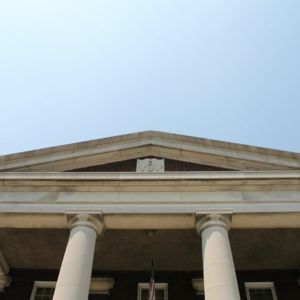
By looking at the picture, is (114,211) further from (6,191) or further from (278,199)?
(278,199)

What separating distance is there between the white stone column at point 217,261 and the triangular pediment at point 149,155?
3.89 meters

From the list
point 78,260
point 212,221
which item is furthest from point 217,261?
point 78,260

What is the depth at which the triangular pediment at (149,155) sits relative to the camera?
2052 cm

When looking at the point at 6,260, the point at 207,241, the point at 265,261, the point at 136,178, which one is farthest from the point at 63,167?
the point at 265,261

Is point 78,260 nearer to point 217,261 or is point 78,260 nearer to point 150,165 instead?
point 217,261

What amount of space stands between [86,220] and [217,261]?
19.6ft

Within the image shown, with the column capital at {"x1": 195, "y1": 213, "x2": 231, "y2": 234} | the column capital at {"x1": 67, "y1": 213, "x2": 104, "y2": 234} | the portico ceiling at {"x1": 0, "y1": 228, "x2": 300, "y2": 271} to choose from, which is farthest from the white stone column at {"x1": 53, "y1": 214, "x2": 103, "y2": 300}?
the column capital at {"x1": 195, "y1": 213, "x2": 231, "y2": 234}

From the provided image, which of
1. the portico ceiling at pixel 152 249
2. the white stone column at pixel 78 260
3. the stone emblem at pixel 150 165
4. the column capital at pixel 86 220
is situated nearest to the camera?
the white stone column at pixel 78 260

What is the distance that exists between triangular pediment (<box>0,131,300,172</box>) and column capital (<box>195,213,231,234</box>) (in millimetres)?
3532

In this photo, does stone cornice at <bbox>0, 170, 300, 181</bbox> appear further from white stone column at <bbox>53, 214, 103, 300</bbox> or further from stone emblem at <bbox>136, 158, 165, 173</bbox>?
white stone column at <bbox>53, 214, 103, 300</bbox>

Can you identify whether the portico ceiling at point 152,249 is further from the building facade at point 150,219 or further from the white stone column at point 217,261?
the white stone column at point 217,261

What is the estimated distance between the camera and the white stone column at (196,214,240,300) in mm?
14484

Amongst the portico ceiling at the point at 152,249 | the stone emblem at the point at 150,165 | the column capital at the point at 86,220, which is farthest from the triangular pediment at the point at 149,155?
the column capital at the point at 86,220

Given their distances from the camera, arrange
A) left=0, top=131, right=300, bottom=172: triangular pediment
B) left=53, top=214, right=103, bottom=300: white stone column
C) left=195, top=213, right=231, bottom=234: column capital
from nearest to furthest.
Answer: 1. left=53, top=214, right=103, bottom=300: white stone column
2. left=195, top=213, right=231, bottom=234: column capital
3. left=0, top=131, right=300, bottom=172: triangular pediment
